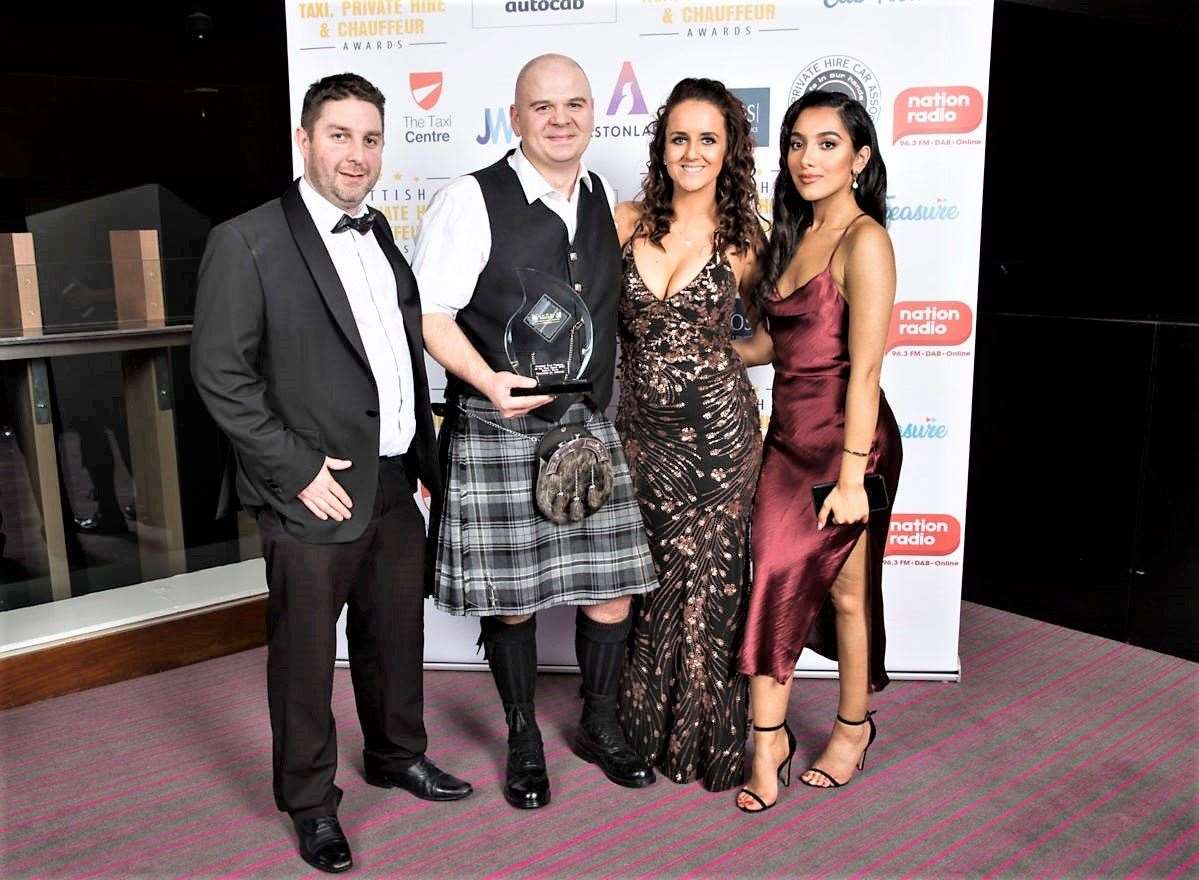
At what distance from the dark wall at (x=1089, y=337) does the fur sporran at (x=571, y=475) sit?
7.30ft

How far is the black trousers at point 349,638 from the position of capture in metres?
2.17

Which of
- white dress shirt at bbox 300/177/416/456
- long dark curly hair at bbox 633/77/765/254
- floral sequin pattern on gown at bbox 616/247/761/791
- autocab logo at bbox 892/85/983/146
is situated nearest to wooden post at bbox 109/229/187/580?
white dress shirt at bbox 300/177/416/456

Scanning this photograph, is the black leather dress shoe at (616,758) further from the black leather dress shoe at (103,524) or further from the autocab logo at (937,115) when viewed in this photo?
the black leather dress shoe at (103,524)

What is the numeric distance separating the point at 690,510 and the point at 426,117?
1467 millimetres

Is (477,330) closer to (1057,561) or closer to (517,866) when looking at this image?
(517,866)

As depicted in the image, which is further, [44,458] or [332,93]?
[44,458]

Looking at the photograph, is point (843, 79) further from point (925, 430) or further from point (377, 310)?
point (377, 310)

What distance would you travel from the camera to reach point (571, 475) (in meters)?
2.34

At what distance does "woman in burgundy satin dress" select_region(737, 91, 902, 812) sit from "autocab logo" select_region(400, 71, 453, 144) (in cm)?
114

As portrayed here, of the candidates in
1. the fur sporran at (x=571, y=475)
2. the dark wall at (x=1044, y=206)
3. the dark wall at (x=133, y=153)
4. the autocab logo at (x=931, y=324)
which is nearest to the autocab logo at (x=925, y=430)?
the autocab logo at (x=931, y=324)

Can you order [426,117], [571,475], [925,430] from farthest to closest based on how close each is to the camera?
Result: [925,430]
[426,117]
[571,475]

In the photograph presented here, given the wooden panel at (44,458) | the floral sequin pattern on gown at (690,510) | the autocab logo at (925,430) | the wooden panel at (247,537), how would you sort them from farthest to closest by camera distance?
the wooden panel at (247,537) → the wooden panel at (44,458) → the autocab logo at (925,430) → the floral sequin pattern on gown at (690,510)

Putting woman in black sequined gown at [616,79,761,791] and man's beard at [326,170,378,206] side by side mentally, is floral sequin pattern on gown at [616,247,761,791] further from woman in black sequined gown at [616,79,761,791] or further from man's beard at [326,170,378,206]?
man's beard at [326,170,378,206]

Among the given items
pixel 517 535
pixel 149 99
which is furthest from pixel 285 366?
pixel 149 99
